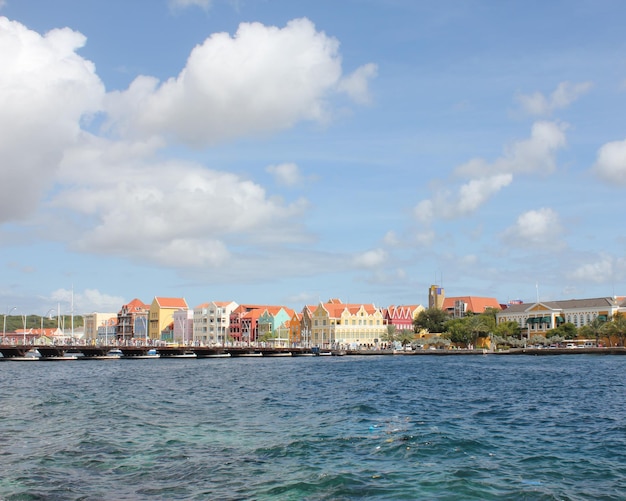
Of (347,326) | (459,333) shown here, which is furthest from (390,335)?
(459,333)

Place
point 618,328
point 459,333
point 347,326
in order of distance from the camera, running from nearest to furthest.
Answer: point 618,328 < point 459,333 < point 347,326

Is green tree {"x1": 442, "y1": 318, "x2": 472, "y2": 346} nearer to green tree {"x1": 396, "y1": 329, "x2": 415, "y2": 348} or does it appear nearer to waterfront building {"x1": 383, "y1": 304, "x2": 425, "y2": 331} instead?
green tree {"x1": 396, "y1": 329, "x2": 415, "y2": 348}

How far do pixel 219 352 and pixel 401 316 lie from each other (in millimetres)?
65336

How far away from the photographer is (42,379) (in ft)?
227

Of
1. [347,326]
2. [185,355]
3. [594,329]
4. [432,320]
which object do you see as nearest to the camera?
[185,355]

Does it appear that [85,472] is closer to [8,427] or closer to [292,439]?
[292,439]

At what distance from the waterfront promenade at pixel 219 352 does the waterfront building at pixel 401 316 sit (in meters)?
25.2

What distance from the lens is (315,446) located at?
26250 mm

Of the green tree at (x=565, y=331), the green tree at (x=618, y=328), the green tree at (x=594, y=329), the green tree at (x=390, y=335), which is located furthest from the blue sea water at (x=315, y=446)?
the green tree at (x=390, y=335)

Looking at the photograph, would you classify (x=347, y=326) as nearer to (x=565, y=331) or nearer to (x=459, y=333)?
(x=459, y=333)

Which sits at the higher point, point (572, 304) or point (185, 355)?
A: point (572, 304)

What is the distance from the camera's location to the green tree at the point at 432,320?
599 ft

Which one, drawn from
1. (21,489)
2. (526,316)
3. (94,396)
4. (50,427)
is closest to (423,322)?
(526,316)

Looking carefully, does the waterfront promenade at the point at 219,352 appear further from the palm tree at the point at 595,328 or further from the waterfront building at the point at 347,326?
the waterfront building at the point at 347,326
